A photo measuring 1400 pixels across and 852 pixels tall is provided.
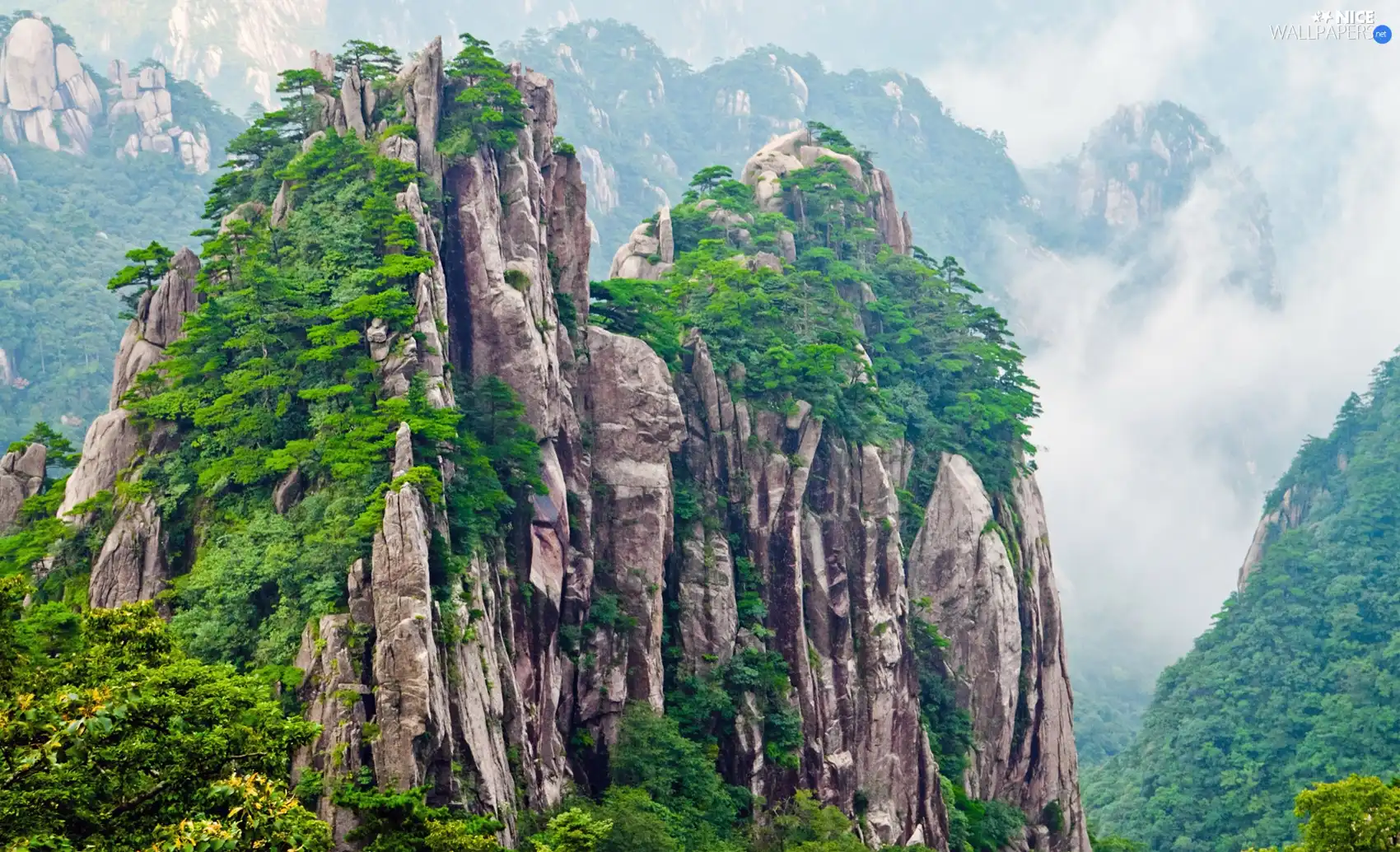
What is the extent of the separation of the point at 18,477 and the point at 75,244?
60484 mm

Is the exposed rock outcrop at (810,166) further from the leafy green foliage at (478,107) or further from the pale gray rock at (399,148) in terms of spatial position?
the pale gray rock at (399,148)

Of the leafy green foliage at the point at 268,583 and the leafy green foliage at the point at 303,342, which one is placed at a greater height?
the leafy green foliage at the point at 303,342

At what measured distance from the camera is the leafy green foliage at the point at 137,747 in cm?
1722

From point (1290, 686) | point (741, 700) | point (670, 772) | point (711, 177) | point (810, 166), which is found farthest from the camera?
point (1290, 686)

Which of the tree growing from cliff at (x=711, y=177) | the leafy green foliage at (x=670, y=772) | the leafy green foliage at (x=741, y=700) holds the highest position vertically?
the tree growing from cliff at (x=711, y=177)

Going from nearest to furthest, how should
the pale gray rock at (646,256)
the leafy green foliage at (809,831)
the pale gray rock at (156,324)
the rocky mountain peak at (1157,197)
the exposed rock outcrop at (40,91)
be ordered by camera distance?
the pale gray rock at (156,324) < the leafy green foliage at (809,831) < the pale gray rock at (646,256) < the exposed rock outcrop at (40,91) < the rocky mountain peak at (1157,197)

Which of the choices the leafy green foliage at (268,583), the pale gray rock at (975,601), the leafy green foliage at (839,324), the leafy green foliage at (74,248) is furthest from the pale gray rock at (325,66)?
the leafy green foliage at (74,248)

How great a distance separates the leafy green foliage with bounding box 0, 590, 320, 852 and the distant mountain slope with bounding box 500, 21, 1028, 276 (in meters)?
143

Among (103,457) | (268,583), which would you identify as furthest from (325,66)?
(268,583)

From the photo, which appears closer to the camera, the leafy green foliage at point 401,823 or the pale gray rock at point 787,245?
the leafy green foliage at point 401,823

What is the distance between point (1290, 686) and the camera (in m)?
75.9

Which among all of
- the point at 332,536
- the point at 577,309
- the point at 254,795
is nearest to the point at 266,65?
the point at 577,309

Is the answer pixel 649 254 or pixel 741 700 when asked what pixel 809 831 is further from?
pixel 649 254

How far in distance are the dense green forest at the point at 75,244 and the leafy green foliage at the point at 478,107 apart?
39.5 metres
